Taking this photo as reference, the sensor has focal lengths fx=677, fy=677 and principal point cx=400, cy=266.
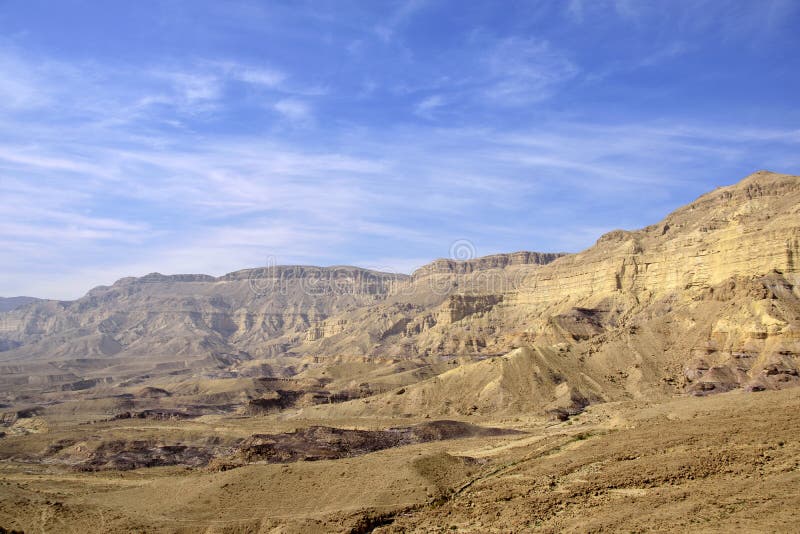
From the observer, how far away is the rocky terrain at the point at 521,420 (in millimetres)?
28359

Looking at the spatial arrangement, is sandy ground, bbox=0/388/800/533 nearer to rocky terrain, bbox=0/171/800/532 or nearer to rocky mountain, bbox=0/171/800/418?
rocky terrain, bbox=0/171/800/532

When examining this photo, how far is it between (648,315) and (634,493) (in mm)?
64998

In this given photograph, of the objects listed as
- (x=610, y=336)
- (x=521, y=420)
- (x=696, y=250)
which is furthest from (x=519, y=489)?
(x=696, y=250)

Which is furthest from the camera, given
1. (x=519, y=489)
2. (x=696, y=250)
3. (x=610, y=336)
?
(x=696, y=250)

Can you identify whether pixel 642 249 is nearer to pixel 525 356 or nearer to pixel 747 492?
pixel 525 356

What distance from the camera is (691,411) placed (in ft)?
148

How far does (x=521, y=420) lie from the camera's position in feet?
201

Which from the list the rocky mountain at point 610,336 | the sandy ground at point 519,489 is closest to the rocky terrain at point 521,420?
the sandy ground at point 519,489

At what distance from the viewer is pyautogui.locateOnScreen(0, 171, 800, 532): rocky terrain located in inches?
1117

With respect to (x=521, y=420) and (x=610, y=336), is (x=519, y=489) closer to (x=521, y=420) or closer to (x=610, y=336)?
(x=521, y=420)

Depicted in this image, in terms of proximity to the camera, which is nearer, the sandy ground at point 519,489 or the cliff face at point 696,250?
the sandy ground at point 519,489

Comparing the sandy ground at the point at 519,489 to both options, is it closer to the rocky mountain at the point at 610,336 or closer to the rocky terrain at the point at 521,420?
the rocky terrain at the point at 521,420

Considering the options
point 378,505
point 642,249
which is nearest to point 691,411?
point 378,505

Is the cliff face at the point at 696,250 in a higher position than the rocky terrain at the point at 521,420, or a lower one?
higher
